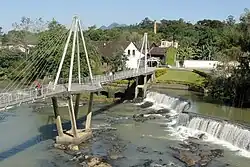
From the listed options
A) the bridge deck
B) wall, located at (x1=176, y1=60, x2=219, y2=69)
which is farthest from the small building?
the bridge deck

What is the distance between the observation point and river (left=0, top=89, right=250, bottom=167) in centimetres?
2878

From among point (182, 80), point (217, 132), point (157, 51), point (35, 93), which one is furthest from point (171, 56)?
point (35, 93)

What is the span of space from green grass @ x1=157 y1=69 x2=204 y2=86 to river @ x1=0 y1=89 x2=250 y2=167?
12.8 m

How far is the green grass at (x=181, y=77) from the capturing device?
62891 millimetres

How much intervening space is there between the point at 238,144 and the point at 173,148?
513 centimetres

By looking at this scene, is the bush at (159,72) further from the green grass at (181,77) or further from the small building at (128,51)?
the small building at (128,51)

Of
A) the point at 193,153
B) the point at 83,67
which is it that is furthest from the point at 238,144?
the point at 83,67

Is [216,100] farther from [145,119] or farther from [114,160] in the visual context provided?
[114,160]

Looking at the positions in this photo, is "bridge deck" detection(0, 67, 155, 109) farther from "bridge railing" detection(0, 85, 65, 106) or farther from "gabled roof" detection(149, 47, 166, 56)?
"gabled roof" detection(149, 47, 166, 56)

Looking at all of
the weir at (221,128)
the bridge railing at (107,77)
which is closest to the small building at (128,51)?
the bridge railing at (107,77)

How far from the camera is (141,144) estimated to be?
109 ft

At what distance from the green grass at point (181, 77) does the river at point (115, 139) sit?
503 inches

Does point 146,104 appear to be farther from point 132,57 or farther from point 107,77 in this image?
point 132,57

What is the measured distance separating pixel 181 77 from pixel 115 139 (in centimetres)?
3417
